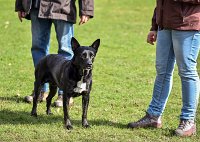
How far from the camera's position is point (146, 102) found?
25.3 feet

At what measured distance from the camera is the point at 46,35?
7.31m

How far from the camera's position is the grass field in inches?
232

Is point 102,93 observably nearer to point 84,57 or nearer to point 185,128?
point 84,57

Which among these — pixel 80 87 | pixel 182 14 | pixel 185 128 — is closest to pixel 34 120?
pixel 80 87

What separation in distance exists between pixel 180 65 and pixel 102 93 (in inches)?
104

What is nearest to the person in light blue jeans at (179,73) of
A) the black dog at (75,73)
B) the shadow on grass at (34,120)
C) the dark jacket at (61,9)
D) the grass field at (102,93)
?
the grass field at (102,93)

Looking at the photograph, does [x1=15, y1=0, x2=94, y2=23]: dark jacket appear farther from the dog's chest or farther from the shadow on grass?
the shadow on grass

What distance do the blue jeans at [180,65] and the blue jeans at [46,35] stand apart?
5.23 feet

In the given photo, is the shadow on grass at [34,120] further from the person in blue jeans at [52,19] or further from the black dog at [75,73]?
the person in blue jeans at [52,19]

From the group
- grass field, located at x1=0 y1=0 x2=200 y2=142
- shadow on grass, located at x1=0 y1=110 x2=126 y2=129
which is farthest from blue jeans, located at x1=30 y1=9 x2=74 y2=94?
shadow on grass, located at x1=0 y1=110 x2=126 y2=129

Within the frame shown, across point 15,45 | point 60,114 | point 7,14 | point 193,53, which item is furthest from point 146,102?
point 7,14

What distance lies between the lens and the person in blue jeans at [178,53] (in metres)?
5.55

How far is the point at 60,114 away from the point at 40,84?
0.50m

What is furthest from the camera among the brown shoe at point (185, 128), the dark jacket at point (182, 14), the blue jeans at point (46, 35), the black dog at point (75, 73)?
the blue jeans at point (46, 35)
